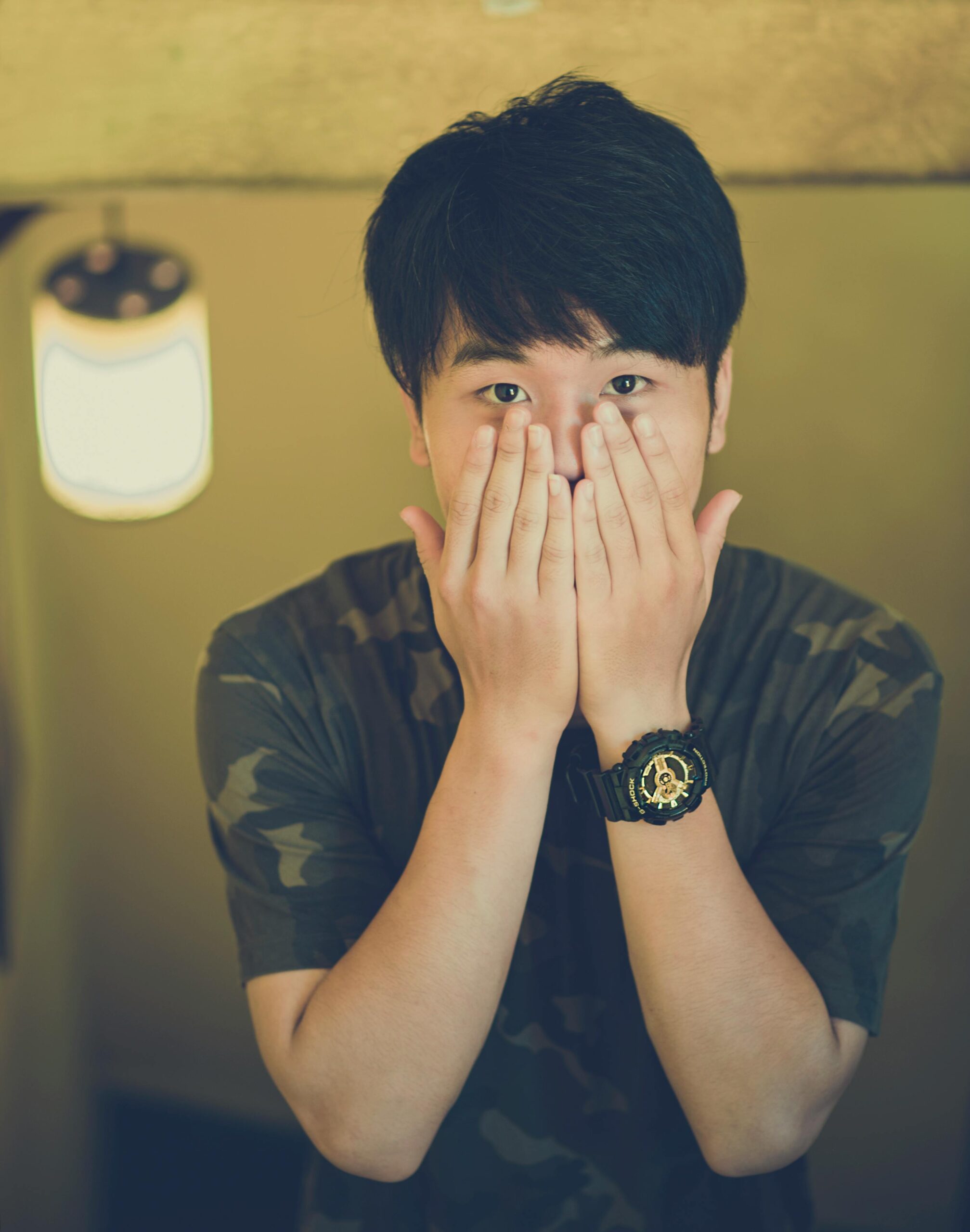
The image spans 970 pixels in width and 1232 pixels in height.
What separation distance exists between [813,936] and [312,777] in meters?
0.41

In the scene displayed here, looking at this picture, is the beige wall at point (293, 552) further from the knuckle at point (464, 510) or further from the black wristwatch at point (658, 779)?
the black wristwatch at point (658, 779)

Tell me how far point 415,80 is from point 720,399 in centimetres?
45

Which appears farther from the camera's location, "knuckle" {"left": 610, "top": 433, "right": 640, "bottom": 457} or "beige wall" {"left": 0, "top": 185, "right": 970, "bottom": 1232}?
"beige wall" {"left": 0, "top": 185, "right": 970, "bottom": 1232}

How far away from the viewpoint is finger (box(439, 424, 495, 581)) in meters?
0.69

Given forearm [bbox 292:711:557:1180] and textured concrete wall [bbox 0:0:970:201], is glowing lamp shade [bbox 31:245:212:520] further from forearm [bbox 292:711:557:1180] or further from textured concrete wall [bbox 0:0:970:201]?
forearm [bbox 292:711:557:1180]

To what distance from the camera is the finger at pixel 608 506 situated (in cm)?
68

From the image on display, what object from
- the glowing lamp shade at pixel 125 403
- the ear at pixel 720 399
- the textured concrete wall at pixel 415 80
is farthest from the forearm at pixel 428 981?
the textured concrete wall at pixel 415 80

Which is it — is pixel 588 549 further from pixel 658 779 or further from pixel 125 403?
pixel 125 403

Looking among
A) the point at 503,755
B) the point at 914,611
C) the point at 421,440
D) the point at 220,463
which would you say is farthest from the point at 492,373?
the point at 914,611

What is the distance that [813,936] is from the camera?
2.31 ft

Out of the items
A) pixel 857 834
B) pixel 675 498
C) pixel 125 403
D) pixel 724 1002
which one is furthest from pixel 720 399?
pixel 125 403

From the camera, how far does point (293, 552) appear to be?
3.38 feet

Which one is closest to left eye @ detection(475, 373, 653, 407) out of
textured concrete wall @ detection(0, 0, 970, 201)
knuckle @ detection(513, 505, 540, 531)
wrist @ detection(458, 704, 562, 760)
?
knuckle @ detection(513, 505, 540, 531)

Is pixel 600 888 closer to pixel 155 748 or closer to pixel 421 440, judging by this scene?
pixel 421 440
